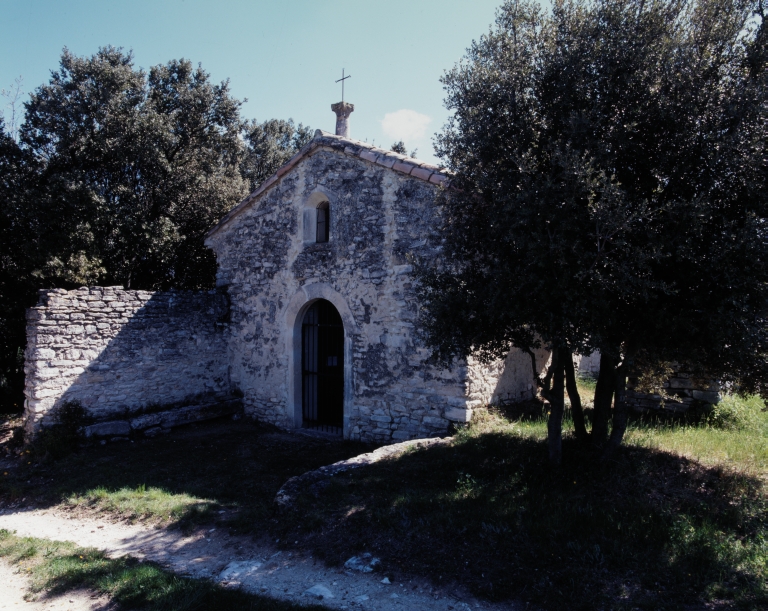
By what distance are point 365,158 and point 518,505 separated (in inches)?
256

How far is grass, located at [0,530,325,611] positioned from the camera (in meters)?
4.34

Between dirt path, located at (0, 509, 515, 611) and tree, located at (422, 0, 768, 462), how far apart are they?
255 cm

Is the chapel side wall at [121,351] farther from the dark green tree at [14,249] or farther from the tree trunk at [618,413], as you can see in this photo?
the tree trunk at [618,413]

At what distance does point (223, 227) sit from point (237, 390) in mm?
3916

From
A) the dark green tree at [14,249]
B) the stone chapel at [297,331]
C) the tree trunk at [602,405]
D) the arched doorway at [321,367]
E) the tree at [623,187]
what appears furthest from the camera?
the dark green tree at [14,249]

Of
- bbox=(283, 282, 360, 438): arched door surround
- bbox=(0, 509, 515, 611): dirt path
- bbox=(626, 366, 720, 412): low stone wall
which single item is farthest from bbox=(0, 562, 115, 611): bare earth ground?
bbox=(626, 366, 720, 412): low stone wall

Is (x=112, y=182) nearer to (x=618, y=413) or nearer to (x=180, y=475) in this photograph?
(x=180, y=475)

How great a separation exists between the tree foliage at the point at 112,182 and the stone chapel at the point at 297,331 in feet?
8.79

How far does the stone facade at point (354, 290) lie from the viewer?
28.2ft

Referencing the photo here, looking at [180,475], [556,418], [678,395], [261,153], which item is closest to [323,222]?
[180,475]

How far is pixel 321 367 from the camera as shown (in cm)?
1095

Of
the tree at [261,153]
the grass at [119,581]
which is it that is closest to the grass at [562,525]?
the grass at [119,581]

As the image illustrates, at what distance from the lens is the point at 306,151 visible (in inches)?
408

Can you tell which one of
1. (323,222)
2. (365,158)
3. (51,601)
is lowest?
(51,601)
